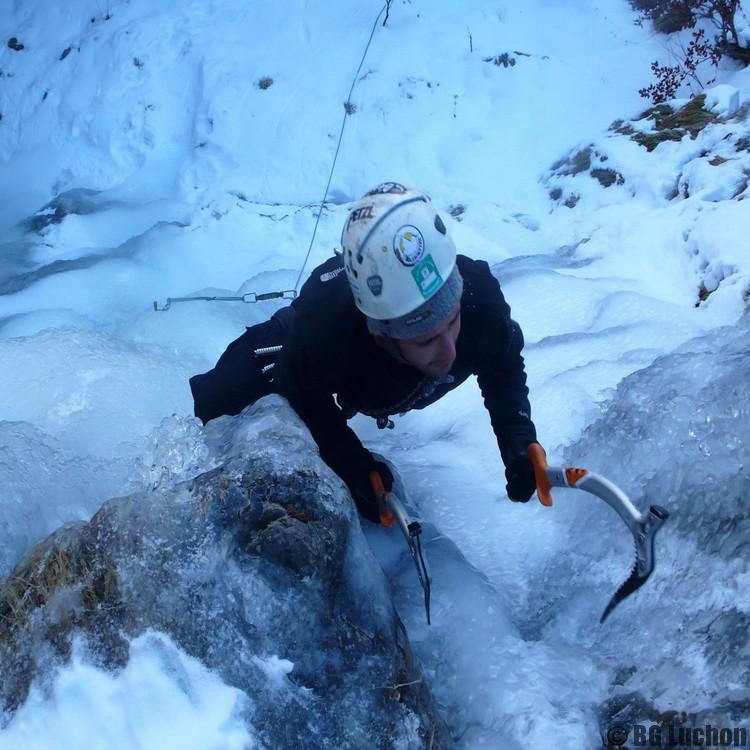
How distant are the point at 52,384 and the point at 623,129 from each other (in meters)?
4.22

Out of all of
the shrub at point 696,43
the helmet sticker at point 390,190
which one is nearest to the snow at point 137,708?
the helmet sticker at point 390,190

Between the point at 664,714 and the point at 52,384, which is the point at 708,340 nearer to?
the point at 664,714

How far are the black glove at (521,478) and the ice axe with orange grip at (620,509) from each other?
0.10ft

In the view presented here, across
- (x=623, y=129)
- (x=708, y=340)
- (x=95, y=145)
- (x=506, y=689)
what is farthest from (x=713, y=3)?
(x=506, y=689)

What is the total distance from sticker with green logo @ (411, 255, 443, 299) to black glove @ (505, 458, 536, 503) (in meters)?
0.68

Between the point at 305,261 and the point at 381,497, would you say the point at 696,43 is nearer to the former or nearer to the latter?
the point at 305,261

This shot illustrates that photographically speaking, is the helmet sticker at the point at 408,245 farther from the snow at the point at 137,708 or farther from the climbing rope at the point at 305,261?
the climbing rope at the point at 305,261

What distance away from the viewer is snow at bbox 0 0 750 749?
1971 mm

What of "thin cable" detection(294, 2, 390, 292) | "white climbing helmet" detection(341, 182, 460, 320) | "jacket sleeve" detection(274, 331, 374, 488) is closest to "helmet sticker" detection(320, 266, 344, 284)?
"jacket sleeve" detection(274, 331, 374, 488)

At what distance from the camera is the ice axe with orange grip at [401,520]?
1981mm

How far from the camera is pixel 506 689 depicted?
194 centimetres

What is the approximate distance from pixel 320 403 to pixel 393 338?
43 cm

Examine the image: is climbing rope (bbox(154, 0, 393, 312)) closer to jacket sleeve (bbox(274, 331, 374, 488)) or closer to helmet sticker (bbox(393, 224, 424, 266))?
jacket sleeve (bbox(274, 331, 374, 488))

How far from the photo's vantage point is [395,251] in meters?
1.66
